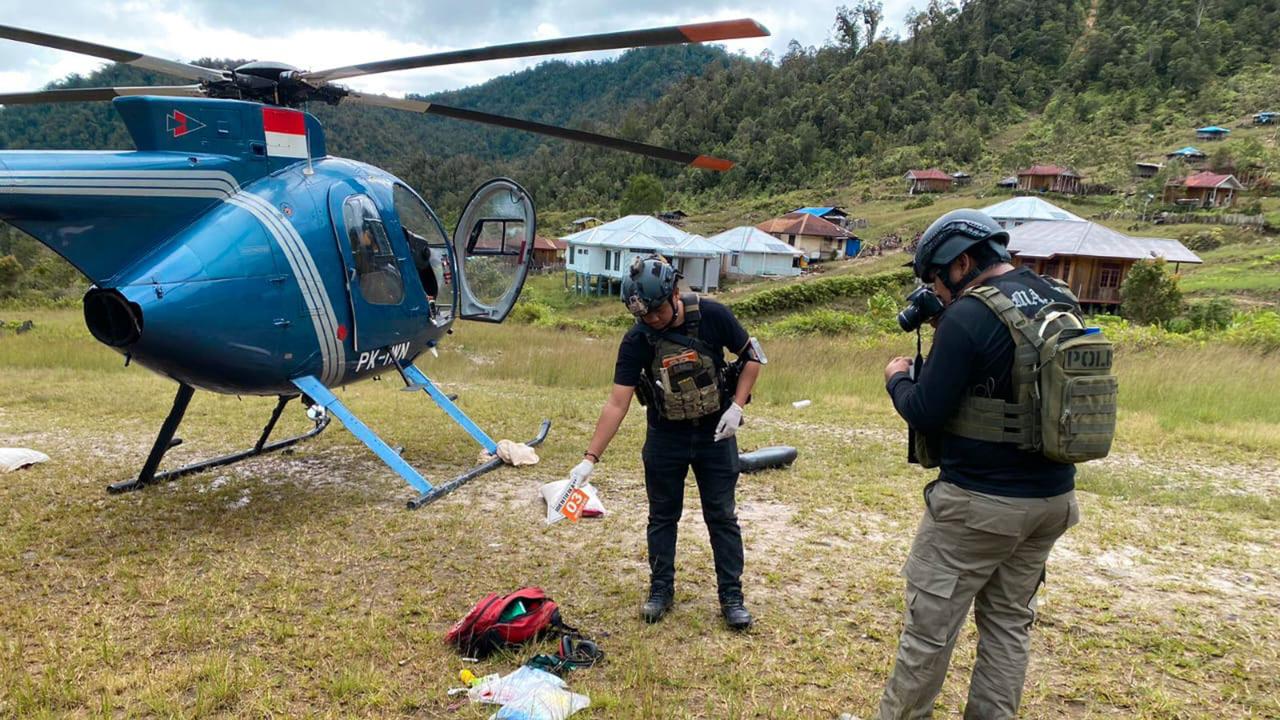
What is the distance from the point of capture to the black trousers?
13.2 feet

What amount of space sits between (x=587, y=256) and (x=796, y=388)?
3286 centimetres

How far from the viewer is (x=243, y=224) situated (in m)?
5.39

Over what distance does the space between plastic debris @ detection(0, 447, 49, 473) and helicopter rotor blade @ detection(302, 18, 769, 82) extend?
5362 mm

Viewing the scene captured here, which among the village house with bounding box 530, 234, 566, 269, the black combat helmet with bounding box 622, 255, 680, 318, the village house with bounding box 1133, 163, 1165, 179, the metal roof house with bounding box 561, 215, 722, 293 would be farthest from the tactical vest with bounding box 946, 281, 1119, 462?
the village house with bounding box 1133, 163, 1165, 179

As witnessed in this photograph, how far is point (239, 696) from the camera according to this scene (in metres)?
3.34

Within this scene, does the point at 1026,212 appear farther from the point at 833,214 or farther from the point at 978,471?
the point at 978,471

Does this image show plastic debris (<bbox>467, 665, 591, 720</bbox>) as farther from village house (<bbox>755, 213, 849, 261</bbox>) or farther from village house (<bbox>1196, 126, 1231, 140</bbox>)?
village house (<bbox>1196, 126, 1231, 140</bbox>)

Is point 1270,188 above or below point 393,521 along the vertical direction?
above

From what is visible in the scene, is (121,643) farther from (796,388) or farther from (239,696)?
(796,388)

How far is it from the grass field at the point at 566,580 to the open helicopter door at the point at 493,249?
175 cm

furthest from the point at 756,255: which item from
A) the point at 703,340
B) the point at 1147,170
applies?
the point at 703,340

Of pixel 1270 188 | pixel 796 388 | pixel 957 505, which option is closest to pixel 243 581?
pixel 957 505

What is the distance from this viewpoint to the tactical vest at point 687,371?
3.91 meters

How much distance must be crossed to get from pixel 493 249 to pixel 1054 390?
20.5 ft
